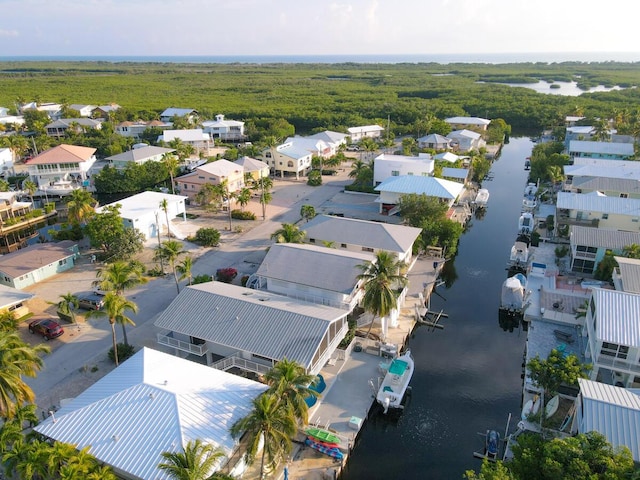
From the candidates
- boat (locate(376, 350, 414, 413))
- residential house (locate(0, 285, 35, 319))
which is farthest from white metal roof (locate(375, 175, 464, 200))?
residential house (locate(0, 285, 35, 319))

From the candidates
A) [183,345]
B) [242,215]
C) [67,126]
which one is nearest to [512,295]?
[183,345]

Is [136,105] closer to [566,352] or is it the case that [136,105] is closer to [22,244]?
[22,244]

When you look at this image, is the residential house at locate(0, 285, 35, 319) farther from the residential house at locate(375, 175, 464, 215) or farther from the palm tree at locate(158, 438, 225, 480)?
the residential house at locate(375, 175, 464, 215)

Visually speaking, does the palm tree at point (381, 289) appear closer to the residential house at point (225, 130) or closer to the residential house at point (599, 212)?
the residential house at point (599, 212)

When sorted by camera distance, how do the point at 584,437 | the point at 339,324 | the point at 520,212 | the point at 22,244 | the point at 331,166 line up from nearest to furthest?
the point at 584,437, the point at 339,324, the point at 22,244, the point at 520,212, the point at 331,166

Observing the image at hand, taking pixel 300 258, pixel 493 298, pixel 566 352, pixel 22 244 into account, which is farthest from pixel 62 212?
pixel 566 352

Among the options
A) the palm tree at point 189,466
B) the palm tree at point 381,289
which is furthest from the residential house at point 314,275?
the palm tree at point 189,466

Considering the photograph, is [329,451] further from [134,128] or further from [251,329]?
[134,128]
